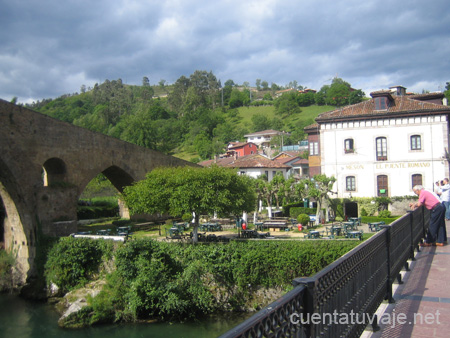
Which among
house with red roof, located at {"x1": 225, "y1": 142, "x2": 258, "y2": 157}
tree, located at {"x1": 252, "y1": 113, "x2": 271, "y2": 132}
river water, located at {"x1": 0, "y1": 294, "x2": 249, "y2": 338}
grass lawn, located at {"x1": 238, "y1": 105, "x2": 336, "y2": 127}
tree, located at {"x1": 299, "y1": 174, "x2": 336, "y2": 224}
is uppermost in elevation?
grass lawn, located at {"x1": 238, "y1": 105, "x2": 336, "y2": 127}

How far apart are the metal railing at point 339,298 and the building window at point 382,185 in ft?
78.7

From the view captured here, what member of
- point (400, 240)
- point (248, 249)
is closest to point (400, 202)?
point (248, 249)

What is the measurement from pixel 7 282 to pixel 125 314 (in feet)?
34.5

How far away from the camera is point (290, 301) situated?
295 centimetres

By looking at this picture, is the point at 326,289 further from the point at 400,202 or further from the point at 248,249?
the point at 400,202

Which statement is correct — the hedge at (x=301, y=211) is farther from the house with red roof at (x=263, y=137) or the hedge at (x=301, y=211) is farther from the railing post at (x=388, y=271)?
the house with red roof at (x=263, y=137)

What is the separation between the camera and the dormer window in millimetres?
29862

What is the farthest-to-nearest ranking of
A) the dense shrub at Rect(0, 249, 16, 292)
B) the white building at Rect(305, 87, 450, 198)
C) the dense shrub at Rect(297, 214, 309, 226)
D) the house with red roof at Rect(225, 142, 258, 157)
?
the house with red roof at Rect(225, 142, 258, 157) → the white building at Rect(305, 87, 450, 198) → the dense shrub at Rect(297, 214, 309, 226) → the dense shrub at Rect(0, 249, 16, 292)

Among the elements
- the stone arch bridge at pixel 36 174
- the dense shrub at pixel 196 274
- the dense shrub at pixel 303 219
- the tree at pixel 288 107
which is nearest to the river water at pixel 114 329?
the dense shrub at pixel 196 274

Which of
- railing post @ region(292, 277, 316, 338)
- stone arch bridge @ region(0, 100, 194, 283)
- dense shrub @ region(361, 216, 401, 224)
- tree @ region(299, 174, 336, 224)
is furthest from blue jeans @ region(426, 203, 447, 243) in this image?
stone arch bridge @ region(0, 100, 194, 283)

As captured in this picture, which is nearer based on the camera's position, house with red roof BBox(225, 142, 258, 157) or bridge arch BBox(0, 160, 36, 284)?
bridge arch BBox(0, 160, 36, 284)

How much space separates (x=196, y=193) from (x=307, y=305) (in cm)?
1589

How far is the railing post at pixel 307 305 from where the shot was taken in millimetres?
3145

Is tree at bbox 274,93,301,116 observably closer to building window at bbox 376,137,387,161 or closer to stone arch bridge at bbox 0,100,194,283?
building window at bbox 376,137,387,161
